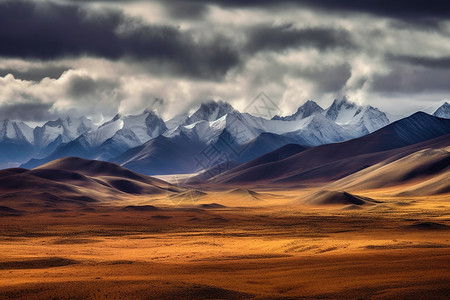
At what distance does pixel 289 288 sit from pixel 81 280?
12918mm

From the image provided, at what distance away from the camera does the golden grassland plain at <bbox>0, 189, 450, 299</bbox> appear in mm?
31344

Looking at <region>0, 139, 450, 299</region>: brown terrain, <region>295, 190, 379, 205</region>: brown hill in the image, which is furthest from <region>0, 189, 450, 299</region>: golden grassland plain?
<region>295, 190, 379, 205</region>: brown hill

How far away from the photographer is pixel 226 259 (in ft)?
157

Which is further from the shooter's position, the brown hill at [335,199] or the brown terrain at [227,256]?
the brown hill at [335,199]

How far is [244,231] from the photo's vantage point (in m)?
79.2

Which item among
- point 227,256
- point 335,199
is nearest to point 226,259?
point 227,256

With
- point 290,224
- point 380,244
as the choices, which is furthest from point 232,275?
point 290,224

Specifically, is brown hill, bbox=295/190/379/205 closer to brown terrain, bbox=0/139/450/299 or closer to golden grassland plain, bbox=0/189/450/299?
brown terrain, bbox=0/139/450/299

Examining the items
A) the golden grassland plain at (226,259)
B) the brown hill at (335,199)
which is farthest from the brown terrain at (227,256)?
the brown hill at (335,199)

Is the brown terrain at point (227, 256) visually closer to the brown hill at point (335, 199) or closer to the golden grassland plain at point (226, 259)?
the golden grassland plain at point (226, 259)

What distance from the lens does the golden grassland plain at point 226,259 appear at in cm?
3134

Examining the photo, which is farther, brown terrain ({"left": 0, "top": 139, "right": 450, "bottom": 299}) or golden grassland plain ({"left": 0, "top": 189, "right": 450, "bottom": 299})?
brown terrain ({"left": 0, "top": 139, "right": 450, "bottom": 299})

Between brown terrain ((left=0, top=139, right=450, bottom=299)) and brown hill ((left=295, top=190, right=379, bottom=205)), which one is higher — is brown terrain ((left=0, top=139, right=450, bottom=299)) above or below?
below

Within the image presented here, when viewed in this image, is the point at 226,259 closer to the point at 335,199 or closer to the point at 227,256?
the point at 227,256
